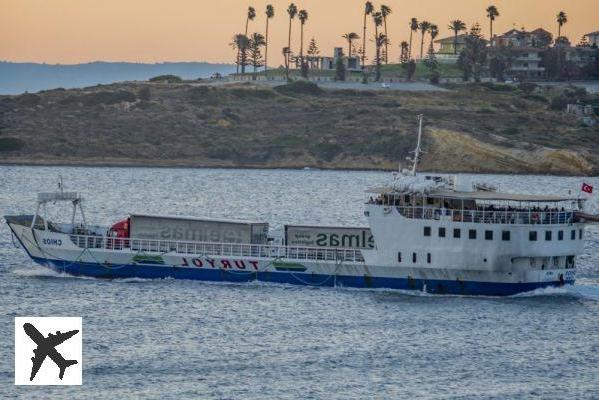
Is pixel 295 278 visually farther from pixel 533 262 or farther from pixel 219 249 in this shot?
pixel 533 262

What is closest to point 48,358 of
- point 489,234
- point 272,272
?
point 272,272

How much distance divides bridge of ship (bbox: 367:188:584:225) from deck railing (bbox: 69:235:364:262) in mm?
3623

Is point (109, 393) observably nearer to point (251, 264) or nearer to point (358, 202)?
point (251, 264)

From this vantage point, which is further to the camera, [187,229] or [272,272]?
[187,229]

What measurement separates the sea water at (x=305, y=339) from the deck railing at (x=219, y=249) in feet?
6.18

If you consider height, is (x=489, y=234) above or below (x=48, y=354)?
above

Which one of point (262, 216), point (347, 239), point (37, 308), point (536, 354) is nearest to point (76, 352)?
point (37, 308)

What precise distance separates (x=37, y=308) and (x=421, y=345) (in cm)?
1930

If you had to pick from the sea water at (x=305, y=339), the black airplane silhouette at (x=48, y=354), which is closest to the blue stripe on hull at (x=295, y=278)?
the sea water at (x=305, y=339)

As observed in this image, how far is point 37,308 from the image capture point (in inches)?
2753

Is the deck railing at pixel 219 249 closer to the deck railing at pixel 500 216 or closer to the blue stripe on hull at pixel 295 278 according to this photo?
the blue stripe on hull at pixel 295 278

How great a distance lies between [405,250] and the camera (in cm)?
7575

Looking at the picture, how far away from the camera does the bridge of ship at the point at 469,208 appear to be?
74750mm

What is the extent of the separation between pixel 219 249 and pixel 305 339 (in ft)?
54.9
